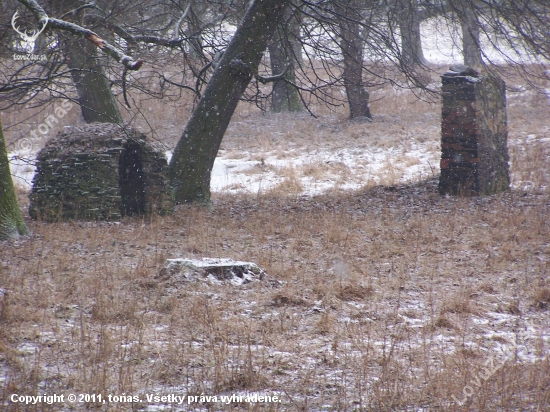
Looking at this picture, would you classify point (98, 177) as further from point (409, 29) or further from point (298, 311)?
point (409, 29)

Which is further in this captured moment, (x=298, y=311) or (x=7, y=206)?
(x=7, y=206)

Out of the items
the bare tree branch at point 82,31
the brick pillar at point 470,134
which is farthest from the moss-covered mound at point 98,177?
the brick pillar at point 470,134

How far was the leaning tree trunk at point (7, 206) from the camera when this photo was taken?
6.64 metres

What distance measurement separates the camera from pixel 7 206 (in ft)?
22.3

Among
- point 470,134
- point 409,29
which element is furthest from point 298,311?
point 409,29

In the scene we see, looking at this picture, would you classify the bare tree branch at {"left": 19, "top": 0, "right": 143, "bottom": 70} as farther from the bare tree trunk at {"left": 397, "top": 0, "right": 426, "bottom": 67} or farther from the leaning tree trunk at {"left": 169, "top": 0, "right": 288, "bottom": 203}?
the bare tree trunk at {"left": 397, "top": 0, "right": 426, "bottom": 67}

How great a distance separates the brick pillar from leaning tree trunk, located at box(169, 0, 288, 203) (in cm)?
341

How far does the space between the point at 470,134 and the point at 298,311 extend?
20.6ft

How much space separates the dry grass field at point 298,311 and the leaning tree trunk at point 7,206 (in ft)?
0.83

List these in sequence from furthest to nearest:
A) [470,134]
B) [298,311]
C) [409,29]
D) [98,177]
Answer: [409,29] → [470,134] → [98,177] → [298,311]

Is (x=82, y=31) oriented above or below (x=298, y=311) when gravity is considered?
above

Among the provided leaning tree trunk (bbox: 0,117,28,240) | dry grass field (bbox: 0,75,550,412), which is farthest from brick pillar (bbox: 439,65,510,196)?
leaning tree trunk (bbox: 0,117,28,240)

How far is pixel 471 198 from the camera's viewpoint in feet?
32.0

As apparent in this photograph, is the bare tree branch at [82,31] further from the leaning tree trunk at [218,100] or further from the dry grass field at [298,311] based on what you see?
the leaning tree trunk at [218,100]
